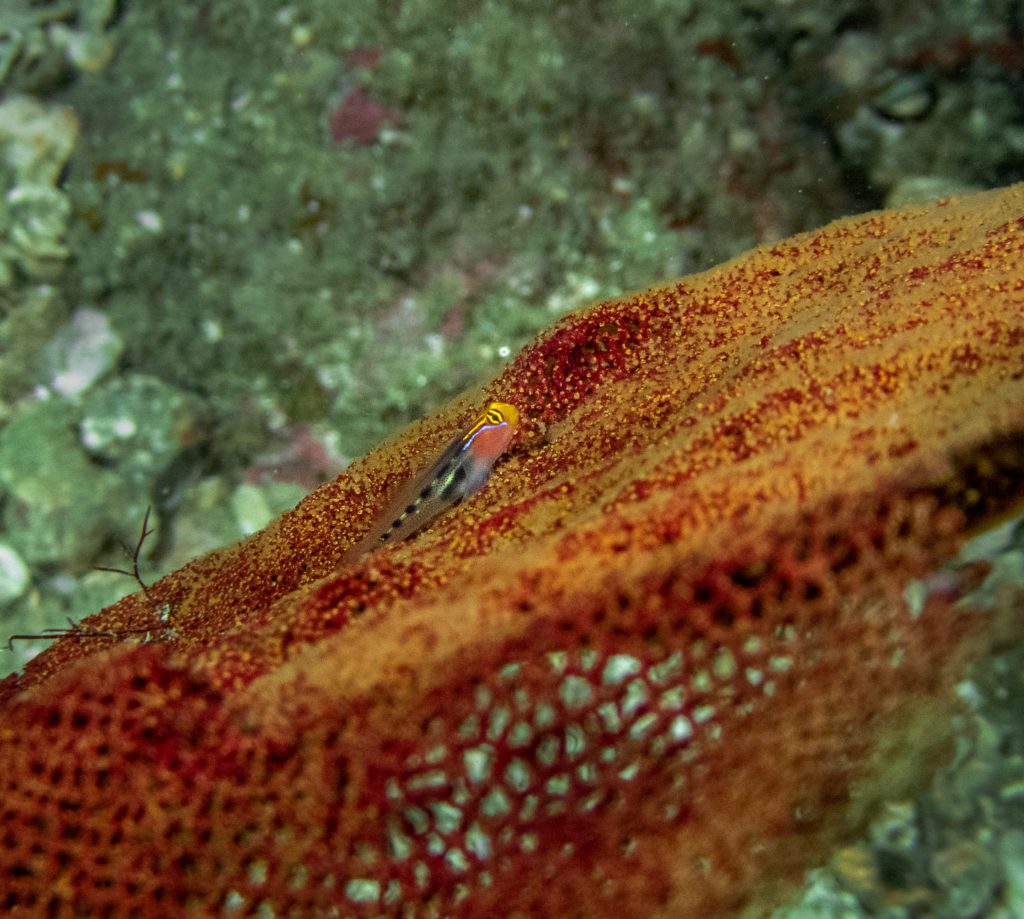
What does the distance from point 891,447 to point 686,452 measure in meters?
0.41

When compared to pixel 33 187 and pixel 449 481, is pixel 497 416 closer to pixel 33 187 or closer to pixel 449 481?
pixel 449 481

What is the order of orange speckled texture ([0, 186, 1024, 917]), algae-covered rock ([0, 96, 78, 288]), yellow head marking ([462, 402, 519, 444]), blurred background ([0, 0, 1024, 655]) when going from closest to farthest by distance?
orange speckled texture ([0, 186, 1024, 917]) < yellow head marking ([462, 402, 519, 444]) < blurred background ([0, 0, 1024, 655]) < algae-covered rock ([0, 96, 78, 288])

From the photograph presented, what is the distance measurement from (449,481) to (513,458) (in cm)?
30

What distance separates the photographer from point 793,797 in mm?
1316

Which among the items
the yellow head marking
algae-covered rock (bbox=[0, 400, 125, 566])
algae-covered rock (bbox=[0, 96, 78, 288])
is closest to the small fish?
the yellow head marking

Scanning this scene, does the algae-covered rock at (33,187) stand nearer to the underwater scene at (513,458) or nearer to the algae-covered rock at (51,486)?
the underwater scene at (513,458)

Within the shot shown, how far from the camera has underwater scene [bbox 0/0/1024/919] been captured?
4.12ft

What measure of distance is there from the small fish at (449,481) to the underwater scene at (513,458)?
17 millimetres

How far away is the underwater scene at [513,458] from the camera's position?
49.4 inches

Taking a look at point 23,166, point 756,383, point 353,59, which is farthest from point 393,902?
point 23,166

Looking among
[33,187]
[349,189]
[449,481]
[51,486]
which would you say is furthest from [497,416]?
[33,187]

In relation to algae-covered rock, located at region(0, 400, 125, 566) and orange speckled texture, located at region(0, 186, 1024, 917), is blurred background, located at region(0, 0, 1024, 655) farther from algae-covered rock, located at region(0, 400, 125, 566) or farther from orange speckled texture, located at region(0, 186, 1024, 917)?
orange speckled texture, located at region(0, 186, 1024, 917)

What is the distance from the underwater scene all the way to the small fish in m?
0.02

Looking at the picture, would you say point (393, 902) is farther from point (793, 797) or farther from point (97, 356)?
point (97, 356)
